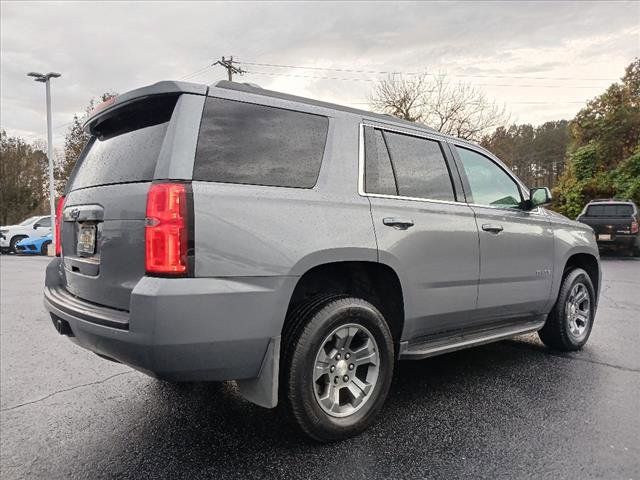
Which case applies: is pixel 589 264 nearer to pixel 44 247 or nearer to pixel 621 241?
pixel 621 241

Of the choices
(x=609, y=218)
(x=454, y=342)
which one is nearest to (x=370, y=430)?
(x=454, y=342)

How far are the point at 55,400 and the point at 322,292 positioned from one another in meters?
2.17

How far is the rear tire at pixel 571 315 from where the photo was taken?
431 centimetres

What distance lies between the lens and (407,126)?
3328 millimetres

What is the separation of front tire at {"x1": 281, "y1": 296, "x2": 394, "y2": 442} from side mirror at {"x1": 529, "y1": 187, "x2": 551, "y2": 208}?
2.11m

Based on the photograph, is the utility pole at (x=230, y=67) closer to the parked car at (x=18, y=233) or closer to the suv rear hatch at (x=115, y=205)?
the parked car at (x=18, y=233)

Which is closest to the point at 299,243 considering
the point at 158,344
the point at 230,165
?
the point at 230,165

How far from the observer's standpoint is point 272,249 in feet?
7.59

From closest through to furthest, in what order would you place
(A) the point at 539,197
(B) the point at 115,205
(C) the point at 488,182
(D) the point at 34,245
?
1. (B) the point at 115,205
2. (C) the point at 488,182
3. (A) the point at 539,197
4. (D) the point at 34,245

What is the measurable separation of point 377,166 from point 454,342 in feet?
4.49

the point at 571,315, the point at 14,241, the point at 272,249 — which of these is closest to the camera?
the point at 272,249

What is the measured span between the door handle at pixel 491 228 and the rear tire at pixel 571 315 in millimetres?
1239

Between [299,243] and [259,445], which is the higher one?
[299,243]

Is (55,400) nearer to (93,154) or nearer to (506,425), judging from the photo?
(93,154)
